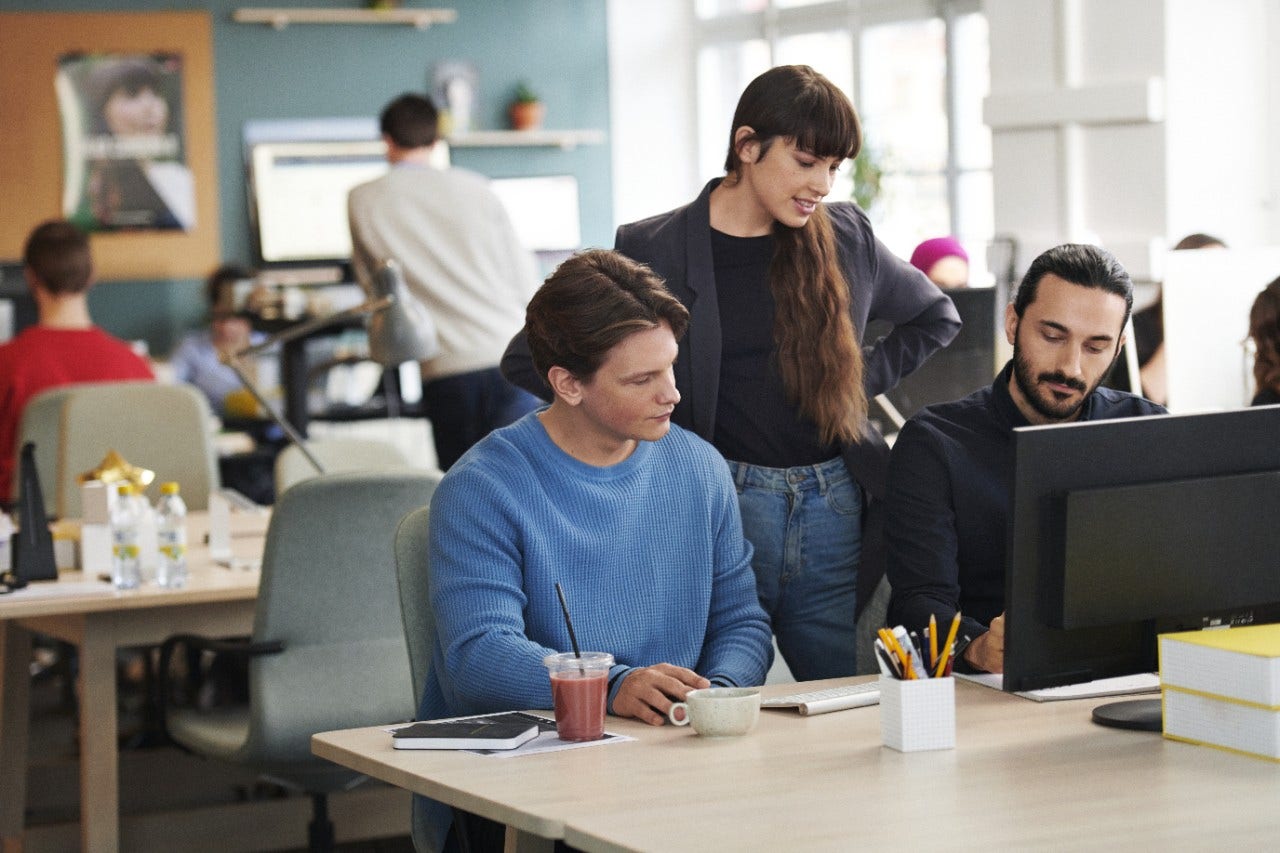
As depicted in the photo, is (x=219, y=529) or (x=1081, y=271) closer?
(x=1081, y=271)

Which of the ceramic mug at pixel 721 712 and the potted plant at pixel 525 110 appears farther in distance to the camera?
the potted plant at pixel 525 110

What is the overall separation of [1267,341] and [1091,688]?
1.58 meters

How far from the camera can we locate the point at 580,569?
221cm

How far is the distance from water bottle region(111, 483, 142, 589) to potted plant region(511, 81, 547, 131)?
20.3ft

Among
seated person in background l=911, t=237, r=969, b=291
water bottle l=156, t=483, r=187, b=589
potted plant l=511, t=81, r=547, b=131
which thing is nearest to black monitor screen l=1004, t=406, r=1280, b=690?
water bottle l=156, t=483, r=187, b=589

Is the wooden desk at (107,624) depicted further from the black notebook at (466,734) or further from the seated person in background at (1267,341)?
the seated person in background at (1267,341)

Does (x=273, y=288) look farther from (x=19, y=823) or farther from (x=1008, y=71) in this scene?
(x=19, y=823)

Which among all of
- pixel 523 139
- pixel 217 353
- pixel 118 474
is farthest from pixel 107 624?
pixel 523 139

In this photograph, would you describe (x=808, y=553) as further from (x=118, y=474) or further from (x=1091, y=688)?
(x=118, y=474)

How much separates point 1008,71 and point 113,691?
14.2 ft

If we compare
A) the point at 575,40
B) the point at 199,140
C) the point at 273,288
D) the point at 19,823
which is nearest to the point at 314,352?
the point at 273,288

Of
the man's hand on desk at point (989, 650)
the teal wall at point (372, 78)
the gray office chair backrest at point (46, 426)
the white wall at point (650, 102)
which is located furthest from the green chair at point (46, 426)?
the white wall at point (650, 102)

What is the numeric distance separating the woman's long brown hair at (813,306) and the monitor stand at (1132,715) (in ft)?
2.52

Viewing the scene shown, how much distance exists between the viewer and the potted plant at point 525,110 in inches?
368
